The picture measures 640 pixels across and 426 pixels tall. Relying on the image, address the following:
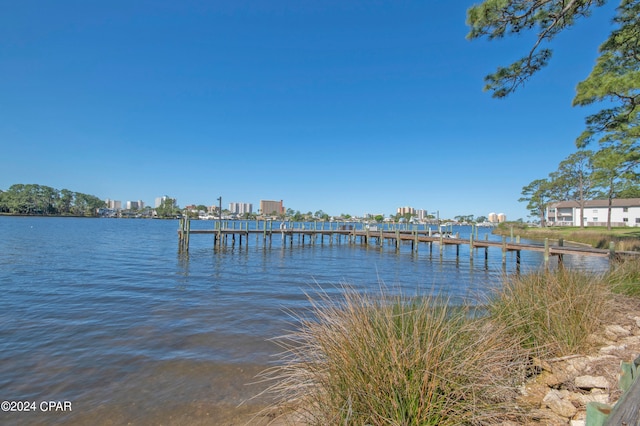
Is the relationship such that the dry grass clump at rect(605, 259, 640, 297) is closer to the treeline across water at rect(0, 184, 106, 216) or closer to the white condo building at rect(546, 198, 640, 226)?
the white condo building at rect(546, 198, 640, 226)

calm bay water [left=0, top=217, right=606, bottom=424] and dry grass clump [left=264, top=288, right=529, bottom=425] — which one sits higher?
dry grass clump [left=264, top=288, right=529, bottom=425]

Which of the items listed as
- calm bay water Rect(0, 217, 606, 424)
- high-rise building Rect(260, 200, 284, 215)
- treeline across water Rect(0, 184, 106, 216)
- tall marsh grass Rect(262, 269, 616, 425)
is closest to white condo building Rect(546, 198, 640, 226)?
calm bay water Rect(0, 217, 606, 424)

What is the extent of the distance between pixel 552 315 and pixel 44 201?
17457 cm

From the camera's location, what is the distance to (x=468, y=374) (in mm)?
2793

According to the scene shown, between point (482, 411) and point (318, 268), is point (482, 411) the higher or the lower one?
the higher one

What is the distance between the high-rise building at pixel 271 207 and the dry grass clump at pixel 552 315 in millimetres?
175873

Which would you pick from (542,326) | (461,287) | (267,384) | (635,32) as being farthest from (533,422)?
(461,287)

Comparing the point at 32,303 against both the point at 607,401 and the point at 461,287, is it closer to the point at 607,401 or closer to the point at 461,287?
the point at 607,401

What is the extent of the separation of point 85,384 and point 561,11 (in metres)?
12.2

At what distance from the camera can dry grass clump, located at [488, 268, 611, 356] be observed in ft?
13.9

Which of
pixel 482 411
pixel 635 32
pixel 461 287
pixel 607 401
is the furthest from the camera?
pixel 461 287

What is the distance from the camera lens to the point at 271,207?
607 feet

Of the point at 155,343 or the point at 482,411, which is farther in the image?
the point at 155,343

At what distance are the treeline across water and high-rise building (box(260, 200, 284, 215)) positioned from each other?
81414 millimetres
